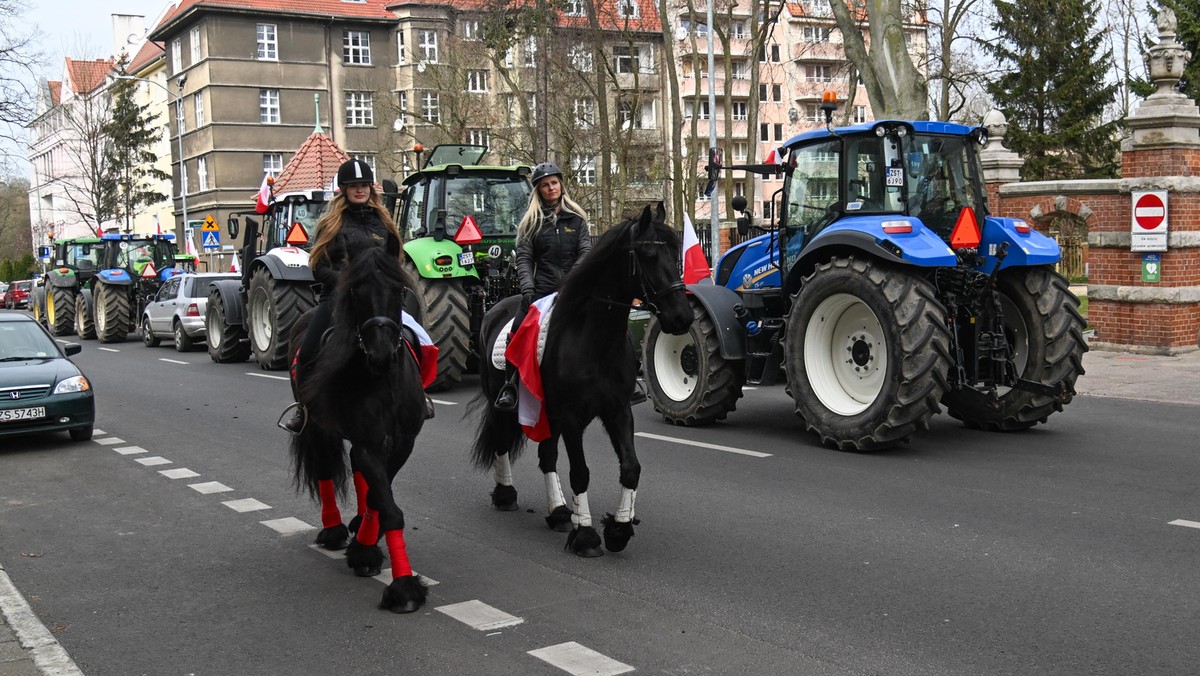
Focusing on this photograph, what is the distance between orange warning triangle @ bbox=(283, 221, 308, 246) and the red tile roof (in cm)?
462

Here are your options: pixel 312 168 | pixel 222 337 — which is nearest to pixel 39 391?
pixel 222 337

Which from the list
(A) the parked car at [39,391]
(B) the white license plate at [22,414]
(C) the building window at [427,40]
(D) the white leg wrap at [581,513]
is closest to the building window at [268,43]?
(C) the building window at [427,40]

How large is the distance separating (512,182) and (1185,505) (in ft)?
35.0

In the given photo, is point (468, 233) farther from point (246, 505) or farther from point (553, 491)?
point (553, 491)

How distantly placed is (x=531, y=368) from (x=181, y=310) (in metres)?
21.0

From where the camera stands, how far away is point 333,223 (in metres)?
6.88

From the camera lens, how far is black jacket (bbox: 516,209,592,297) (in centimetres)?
787

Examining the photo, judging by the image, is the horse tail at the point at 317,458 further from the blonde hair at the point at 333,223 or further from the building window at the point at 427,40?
the building window at the point at 427,40

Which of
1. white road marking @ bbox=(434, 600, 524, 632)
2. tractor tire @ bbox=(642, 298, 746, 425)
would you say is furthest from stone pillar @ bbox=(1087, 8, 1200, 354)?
white road marking @ bbox=(434, 600, 524, 632)

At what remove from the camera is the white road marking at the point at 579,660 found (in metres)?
4.96

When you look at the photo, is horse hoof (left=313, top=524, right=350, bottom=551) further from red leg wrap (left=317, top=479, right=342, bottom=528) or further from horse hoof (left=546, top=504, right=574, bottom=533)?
horse hoof (left=546, top=504, right=574, bottom=533)

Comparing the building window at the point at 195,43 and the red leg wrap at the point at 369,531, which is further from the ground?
the building window at the point at 195,43

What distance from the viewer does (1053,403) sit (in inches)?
427

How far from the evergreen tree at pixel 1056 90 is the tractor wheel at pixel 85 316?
1220 inches
